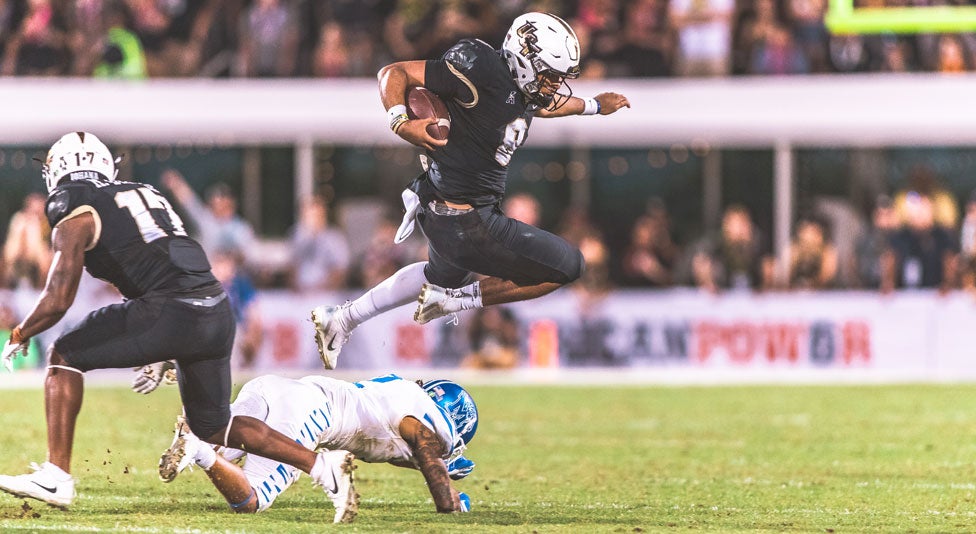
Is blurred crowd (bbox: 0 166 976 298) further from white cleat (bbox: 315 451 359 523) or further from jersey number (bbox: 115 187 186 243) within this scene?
white cleat (bbox: 315 451 359 523)

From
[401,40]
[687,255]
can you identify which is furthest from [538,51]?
[401,40]

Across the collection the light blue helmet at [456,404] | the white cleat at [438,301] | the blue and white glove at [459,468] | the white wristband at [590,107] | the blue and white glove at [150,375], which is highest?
the white wristband at [590,107]

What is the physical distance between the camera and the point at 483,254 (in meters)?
8.44

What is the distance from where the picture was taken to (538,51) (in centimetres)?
823

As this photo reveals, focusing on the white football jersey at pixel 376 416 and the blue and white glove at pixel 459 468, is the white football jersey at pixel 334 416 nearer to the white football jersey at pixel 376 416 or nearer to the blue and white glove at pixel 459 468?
the white football jersey at pixel 376 416

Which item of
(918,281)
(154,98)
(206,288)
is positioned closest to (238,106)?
(154,98)

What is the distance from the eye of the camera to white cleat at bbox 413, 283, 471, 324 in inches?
347

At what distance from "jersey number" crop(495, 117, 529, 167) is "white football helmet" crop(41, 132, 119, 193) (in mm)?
2017

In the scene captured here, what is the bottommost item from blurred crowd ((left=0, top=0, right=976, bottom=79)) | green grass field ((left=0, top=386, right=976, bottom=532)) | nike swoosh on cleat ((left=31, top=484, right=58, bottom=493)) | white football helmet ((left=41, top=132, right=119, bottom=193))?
green grass field ((left=0, top=386, right=976, bottom=532))

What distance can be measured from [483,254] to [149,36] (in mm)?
12234

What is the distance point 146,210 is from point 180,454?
113cm

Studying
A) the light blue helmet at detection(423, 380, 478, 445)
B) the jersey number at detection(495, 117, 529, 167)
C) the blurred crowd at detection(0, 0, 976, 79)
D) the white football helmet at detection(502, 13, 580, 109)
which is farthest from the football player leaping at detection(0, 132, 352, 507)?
the blurred crowd at detection(0, 0, 976, 79)

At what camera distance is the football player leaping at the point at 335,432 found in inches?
303

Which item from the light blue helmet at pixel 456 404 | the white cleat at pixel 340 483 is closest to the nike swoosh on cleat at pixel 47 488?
the white cleat at pixel 340 483
